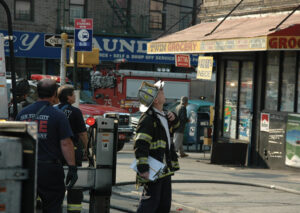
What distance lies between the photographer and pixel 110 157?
8.70m

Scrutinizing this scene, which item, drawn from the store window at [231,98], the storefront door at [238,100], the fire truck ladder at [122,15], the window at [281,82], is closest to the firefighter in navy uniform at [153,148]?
the window at [281,82]

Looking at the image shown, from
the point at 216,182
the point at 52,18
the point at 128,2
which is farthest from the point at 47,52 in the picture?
the point at 216,182

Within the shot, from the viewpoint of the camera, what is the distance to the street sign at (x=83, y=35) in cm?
1491

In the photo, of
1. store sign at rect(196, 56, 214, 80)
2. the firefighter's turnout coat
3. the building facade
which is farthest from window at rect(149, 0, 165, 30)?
the firefighter's turnout coat

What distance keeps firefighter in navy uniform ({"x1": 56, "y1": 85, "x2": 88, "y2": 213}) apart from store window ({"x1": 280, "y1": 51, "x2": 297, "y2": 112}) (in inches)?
306

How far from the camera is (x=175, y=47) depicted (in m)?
17.3

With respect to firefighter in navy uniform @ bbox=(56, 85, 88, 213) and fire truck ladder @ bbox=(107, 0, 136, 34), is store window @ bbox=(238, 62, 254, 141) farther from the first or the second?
fire truck ladder @ bbox=(107, 0, 136, 34)

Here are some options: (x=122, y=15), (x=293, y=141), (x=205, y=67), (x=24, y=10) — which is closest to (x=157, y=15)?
(x=122, y=15)

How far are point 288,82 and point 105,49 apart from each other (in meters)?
18.1

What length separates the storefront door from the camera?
55.1 feet

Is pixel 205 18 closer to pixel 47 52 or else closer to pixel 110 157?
pixel 110 157

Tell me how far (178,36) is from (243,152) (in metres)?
3.82

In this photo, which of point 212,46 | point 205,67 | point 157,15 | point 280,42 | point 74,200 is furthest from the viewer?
point 157,15

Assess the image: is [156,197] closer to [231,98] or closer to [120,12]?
[231,98]
